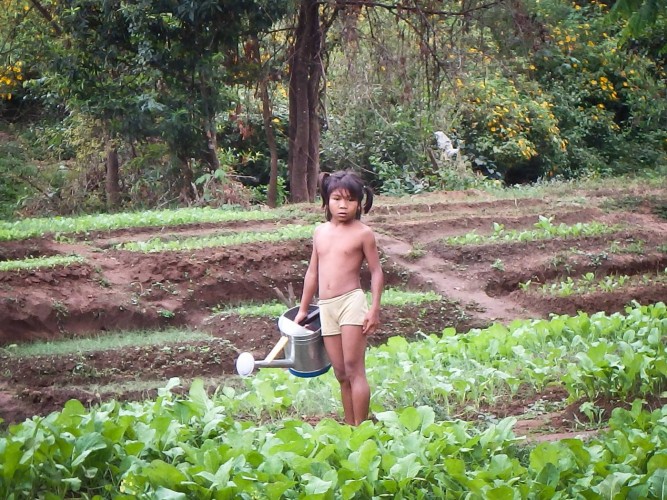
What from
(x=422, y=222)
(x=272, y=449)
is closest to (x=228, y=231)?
(x=422, y=222)

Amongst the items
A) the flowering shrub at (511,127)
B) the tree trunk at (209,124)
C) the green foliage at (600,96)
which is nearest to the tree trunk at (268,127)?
the tree trunk at (209,124)

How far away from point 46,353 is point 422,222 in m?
6.34

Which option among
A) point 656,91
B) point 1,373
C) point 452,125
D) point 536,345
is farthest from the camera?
point 656,91

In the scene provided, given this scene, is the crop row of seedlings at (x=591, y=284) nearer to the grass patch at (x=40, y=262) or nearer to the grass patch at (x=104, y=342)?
the grass patch at (x=104, y=342)

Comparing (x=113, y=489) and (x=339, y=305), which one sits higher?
(x=339, y=305)

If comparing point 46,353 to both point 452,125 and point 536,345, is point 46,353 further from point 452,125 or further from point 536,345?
point 452,125

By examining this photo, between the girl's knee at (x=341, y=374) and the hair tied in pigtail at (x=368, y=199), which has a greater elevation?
the hair tied in pigtail at (x=368, y=199)

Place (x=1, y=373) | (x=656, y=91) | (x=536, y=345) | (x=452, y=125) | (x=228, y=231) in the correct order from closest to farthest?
(x=536, y=345), (x=1, y=373), (x=228, y=231), (x=452, y=125), (x=656, y=91)

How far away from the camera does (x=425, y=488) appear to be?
4660 mm

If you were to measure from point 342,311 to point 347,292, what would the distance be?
4.4 inches

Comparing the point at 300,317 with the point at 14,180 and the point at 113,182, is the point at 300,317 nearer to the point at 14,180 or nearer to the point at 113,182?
the point at 113,182

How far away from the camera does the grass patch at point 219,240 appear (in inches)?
487

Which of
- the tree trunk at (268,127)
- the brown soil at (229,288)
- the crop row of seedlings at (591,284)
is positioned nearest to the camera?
the brown soil at (229,288)

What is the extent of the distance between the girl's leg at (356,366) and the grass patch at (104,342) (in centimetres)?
422
